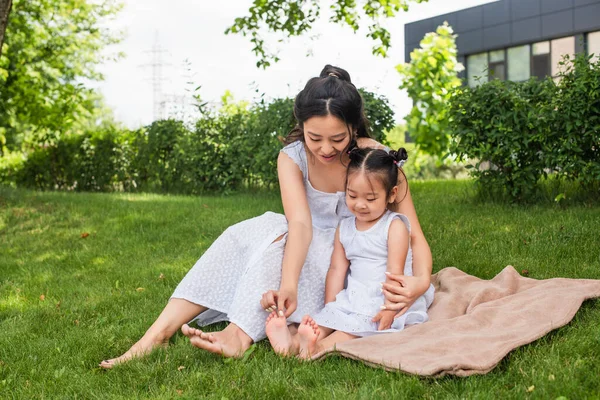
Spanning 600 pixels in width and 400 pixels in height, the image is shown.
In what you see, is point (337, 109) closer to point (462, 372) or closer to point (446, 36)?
point (462, 372)

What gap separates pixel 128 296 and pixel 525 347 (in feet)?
9.19

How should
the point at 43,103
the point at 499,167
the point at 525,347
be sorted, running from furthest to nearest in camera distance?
1. the point at 43,103
2. the point at 499,167
3. the point at 525,347

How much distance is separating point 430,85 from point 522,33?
9086mm

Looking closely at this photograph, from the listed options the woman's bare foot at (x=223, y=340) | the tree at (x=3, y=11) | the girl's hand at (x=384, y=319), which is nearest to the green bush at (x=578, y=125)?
the girl's hand at (x=384, y=319)

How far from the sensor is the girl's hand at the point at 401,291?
3.21m

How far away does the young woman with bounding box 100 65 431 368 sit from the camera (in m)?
3.20

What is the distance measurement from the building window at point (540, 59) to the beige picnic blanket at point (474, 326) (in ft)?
63.0

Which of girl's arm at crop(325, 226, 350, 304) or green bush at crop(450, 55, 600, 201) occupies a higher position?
green bush at crop(450, 55, 600, 201)

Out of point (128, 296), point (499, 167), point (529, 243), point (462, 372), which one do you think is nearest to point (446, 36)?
point (499, 167)

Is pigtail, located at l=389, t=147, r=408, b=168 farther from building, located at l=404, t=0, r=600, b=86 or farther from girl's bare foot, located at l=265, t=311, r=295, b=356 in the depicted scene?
building, located at l=404, t=0, r=600, b=86

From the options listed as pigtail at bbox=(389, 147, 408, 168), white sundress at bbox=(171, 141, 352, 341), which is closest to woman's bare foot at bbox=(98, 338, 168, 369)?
white sundress at bbox=(171, 141, 352, 341)

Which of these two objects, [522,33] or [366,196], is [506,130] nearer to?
[366,196]

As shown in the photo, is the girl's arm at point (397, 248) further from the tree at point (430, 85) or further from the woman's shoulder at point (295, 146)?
the tree at point (430, 85)

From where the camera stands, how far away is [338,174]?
147 inches
